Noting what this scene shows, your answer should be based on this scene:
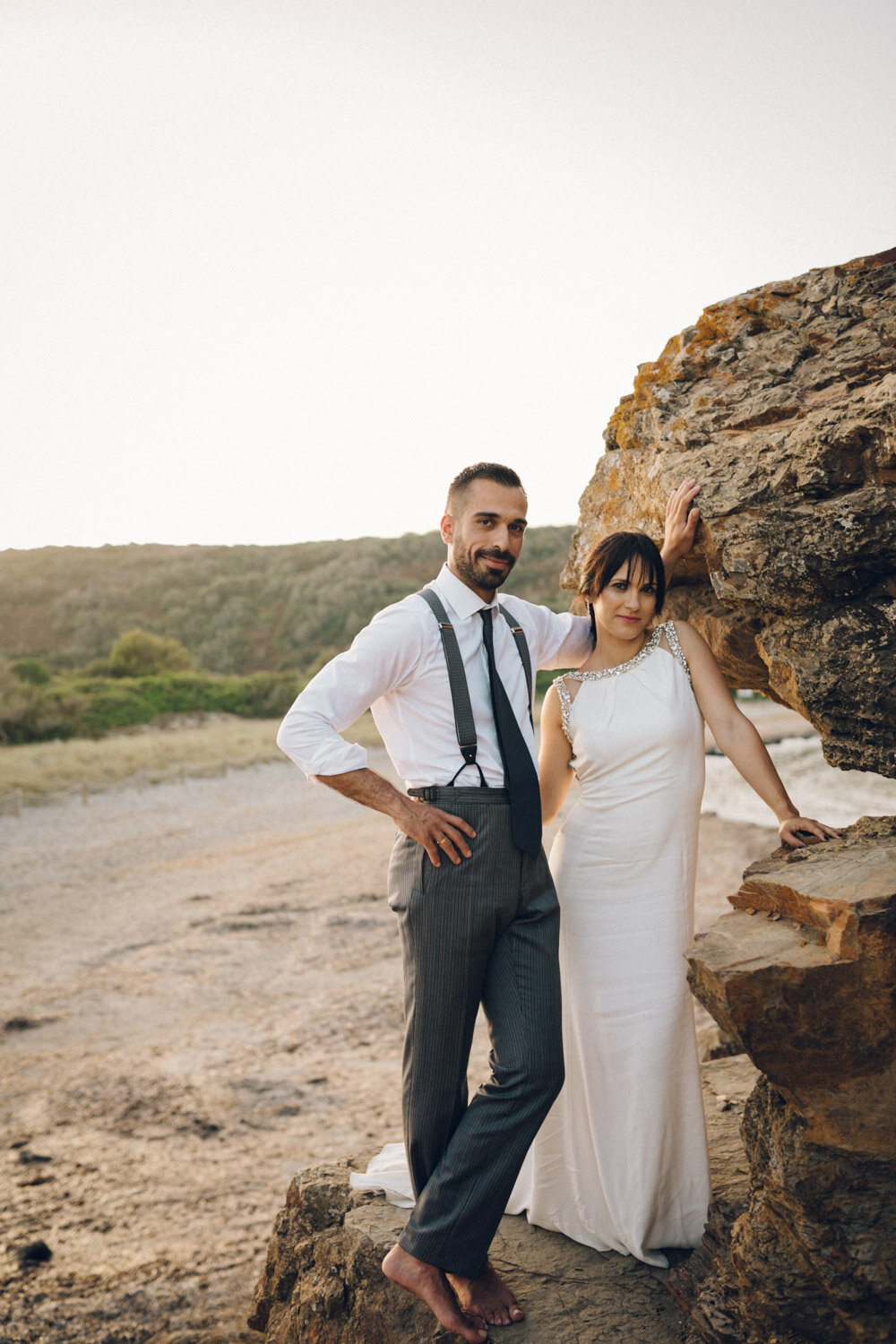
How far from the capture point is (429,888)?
284 cm

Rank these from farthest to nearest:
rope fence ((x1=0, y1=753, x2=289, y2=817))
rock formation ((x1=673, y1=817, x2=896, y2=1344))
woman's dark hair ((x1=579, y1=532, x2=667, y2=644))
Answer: rope fence ((x1=0, y1=753, x2=289, y2=817)), woman's dark hair ((x1=579, y1=532, x2=667, y2=644)), rock formation ((x1=673, y1=817, x2=896, y2=1344))

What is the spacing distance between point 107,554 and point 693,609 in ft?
212

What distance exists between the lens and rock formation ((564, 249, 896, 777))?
8.72ft

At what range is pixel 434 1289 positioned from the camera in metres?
2.76

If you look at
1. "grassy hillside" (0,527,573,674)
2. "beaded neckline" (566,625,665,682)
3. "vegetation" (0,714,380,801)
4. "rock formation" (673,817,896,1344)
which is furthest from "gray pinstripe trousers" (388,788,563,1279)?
"grassy hillside" (0,527,573,674)

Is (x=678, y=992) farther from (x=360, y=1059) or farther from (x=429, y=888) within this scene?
(x=360, y=1059)

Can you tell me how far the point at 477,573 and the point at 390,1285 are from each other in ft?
7.72

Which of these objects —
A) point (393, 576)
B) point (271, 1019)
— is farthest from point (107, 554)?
point (271, 1019)

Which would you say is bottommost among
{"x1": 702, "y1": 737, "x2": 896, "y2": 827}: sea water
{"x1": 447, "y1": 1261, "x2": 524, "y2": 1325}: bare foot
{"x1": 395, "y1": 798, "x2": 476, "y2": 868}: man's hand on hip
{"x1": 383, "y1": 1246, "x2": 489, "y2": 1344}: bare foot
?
{"x1": 702, "y1": 737, "x2": 896, "y2": 827}: sea water

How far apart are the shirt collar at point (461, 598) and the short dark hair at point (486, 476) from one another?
0.29 meters

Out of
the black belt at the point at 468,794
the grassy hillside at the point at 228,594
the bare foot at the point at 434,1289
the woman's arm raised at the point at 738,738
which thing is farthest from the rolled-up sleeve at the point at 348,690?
the grassy hillside at the point at 228,594

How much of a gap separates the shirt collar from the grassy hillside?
3678 centimetres

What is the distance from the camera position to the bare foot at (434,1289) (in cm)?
273

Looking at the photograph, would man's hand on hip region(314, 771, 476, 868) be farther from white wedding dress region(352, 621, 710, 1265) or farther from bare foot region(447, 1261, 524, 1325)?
bare foot region(447, 1261, 524, 1325)
